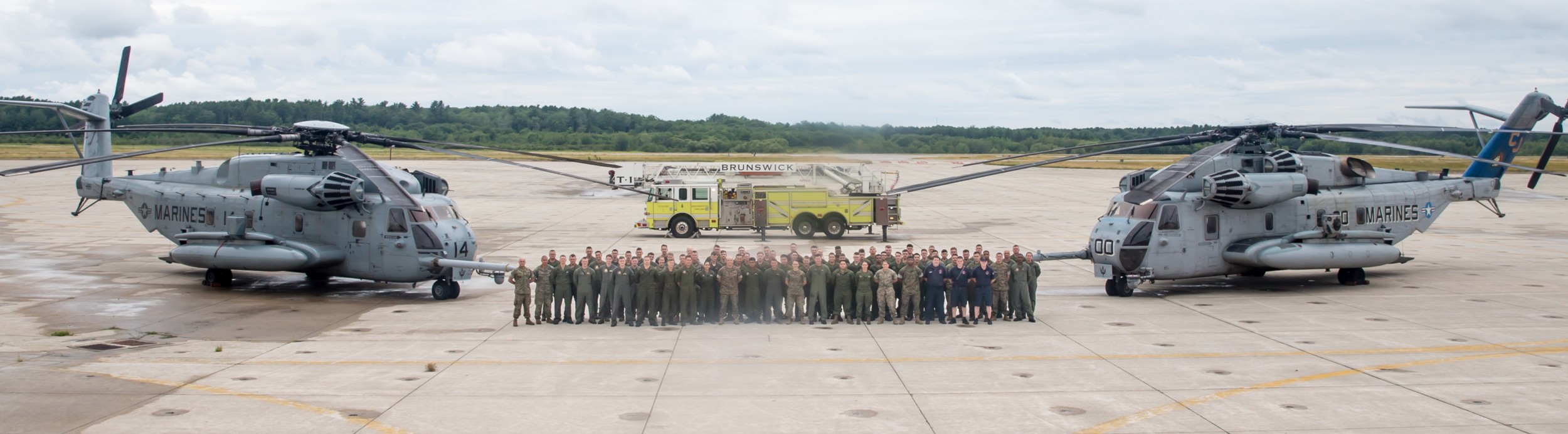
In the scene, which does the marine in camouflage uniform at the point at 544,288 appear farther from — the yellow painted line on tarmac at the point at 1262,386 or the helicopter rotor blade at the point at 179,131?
the yellow painted line on tarmac at the point at 1262,386

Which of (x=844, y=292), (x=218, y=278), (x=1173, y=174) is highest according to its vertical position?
(x=1173, y=174)

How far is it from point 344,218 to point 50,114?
74628 mm

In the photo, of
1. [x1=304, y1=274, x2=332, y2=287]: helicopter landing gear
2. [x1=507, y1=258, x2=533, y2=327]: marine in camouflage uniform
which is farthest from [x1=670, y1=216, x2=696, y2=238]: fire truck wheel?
[x1=507, y1=258, x2=533, y2=327]: marine in camouflage uniform

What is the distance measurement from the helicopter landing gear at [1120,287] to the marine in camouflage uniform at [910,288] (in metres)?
4.93

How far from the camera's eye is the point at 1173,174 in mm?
17188

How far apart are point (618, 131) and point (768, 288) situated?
4192 centimetres

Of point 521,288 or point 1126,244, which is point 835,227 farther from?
point 521,288

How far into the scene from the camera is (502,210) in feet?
141

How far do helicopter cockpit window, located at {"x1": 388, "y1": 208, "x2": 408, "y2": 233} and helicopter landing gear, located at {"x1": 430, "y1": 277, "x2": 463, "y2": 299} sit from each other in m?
1.07

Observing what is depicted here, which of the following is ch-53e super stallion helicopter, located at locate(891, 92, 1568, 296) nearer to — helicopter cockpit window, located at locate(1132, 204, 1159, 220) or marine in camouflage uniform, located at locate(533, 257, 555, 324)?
helicopter cockpit window, located at locate(1132, 204, 1159, 220)

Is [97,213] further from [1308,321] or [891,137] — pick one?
[1308,321]

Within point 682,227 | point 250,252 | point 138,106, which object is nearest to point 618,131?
point 682,227

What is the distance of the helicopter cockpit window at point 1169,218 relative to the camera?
1909 cm

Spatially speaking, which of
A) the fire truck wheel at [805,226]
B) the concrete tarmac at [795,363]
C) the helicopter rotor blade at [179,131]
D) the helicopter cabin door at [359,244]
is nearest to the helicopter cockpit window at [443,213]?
the helicopter cabin door at [359,244]
